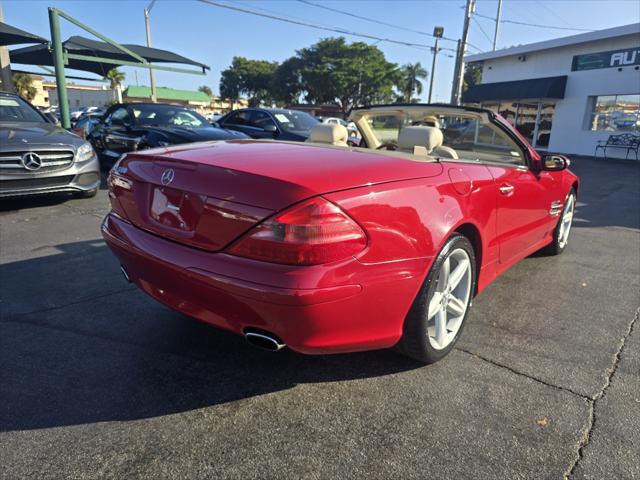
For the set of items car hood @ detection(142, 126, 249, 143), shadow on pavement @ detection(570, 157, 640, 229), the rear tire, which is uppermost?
car hood @ detection(142, 126, 249, 143)

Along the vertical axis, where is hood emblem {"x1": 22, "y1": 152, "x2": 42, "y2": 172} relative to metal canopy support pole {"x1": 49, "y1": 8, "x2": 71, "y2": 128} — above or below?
below

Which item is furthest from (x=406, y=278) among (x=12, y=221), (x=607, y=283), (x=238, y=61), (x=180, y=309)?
(x=238, y=61)

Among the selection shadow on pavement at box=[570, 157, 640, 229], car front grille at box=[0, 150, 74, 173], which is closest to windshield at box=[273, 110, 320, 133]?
car front grille at box=[0, 150, 74, 173]

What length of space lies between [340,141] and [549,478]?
2532mm

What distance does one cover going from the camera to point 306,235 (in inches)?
71.5

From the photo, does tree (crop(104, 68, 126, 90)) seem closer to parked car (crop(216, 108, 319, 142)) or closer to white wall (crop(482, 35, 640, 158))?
parked car (crop(216, 108, 319, 142))

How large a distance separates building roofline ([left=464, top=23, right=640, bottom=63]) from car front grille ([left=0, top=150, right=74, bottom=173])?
20600mm

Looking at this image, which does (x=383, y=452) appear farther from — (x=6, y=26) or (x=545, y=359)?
(x=6, y=26)

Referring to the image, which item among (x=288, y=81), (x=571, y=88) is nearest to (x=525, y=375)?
(x=571, y=88)

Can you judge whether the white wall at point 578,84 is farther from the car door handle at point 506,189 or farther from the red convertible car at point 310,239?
the red convertible car at point 310,239

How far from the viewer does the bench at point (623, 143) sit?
18.0 metres

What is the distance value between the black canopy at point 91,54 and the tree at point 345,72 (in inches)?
1706

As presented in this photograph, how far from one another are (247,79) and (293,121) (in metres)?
68.4

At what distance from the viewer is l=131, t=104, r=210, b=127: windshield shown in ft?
27.6
